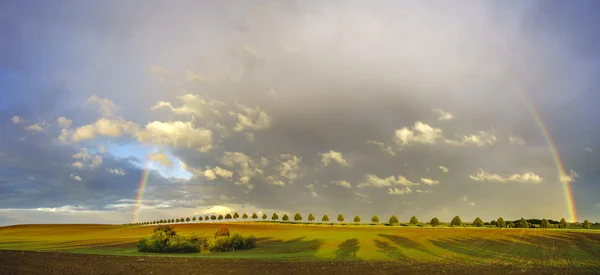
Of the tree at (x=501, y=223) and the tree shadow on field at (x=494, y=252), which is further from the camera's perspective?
the tree at (x=501, y=223)

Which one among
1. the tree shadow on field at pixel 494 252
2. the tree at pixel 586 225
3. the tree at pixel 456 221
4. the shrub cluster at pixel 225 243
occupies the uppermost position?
the tree at pixel 456 221

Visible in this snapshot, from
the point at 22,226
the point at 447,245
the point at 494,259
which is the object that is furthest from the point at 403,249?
the point at 22,226

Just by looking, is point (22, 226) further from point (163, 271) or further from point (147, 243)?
point (163, 271)

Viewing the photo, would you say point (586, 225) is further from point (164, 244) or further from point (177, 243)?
point (164, 244)

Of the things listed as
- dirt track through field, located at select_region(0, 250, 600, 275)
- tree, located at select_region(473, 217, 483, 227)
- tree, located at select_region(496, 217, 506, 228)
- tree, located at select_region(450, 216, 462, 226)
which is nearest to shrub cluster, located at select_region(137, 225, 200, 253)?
dirt track through field, located at select_region(0, 250, 600, 275)

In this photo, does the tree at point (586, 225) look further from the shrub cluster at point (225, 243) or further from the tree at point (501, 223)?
the shrub cluster at point (225, 243)

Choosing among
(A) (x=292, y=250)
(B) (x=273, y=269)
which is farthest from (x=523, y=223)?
(B) (x=273, y=269)

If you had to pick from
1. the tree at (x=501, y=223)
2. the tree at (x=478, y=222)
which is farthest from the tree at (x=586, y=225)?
the tree at (x=478, y=222)

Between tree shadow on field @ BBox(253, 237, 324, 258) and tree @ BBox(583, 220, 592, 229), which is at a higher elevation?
tree @ BBox(583, 220, 592, 229)

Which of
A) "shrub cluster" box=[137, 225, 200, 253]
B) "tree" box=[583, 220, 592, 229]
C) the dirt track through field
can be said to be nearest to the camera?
the dirt track through field

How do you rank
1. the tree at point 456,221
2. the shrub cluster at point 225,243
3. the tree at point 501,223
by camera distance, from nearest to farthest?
the shrub cluster at point 225,243
the tree at point 456,221
the tree at point 501,223

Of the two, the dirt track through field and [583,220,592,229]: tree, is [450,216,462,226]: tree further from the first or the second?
the dirt track through field

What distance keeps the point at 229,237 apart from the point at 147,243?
492 inches

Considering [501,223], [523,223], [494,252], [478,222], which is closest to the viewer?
[494,252]
